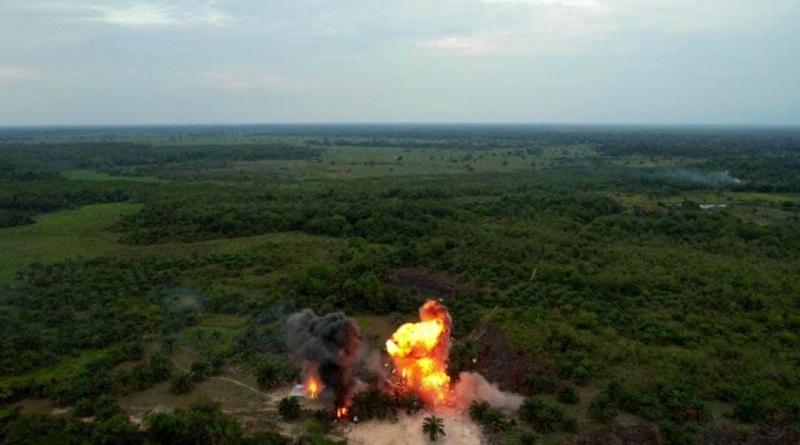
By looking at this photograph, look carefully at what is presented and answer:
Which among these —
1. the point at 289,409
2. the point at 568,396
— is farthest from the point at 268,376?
the point at 568,396

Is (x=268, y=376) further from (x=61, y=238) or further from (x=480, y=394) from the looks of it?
(x=61, y=238)

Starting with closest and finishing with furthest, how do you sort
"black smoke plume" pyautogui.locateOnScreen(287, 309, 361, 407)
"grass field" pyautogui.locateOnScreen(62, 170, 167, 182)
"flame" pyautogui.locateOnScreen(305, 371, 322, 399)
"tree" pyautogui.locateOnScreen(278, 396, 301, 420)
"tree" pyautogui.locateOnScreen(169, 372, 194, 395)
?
"tree" pyautogui.locateOnScreen(278, 396, 301, 420)
"black smoke plume" pyautogui.locateOnScreen(287, 309, 361, 407)
"flame" pyautogui.locateOnScreen(305, 371, 322, 399)
"tree" pyautogui.locateOnScreen(169, 372, 194, 395)
"grass field" pyautogui.locateOnScreen(62, 170, 167, 182)

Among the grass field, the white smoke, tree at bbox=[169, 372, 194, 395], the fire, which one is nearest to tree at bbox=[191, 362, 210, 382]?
tree at bbox=[169, 372, 194, 395]

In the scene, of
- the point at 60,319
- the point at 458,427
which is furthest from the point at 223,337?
the point at 458,427

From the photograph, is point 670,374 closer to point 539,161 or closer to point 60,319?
point 60,319

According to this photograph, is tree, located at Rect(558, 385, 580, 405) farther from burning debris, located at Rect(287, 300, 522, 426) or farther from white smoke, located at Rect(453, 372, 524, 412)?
burning debris, located at Rect(287, 300, 522, 426)

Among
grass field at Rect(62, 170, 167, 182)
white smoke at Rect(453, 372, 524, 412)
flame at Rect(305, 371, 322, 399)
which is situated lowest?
white smoke at Rect(453, 372, 524, 412)

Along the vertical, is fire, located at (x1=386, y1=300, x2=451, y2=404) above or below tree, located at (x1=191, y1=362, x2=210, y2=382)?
above
